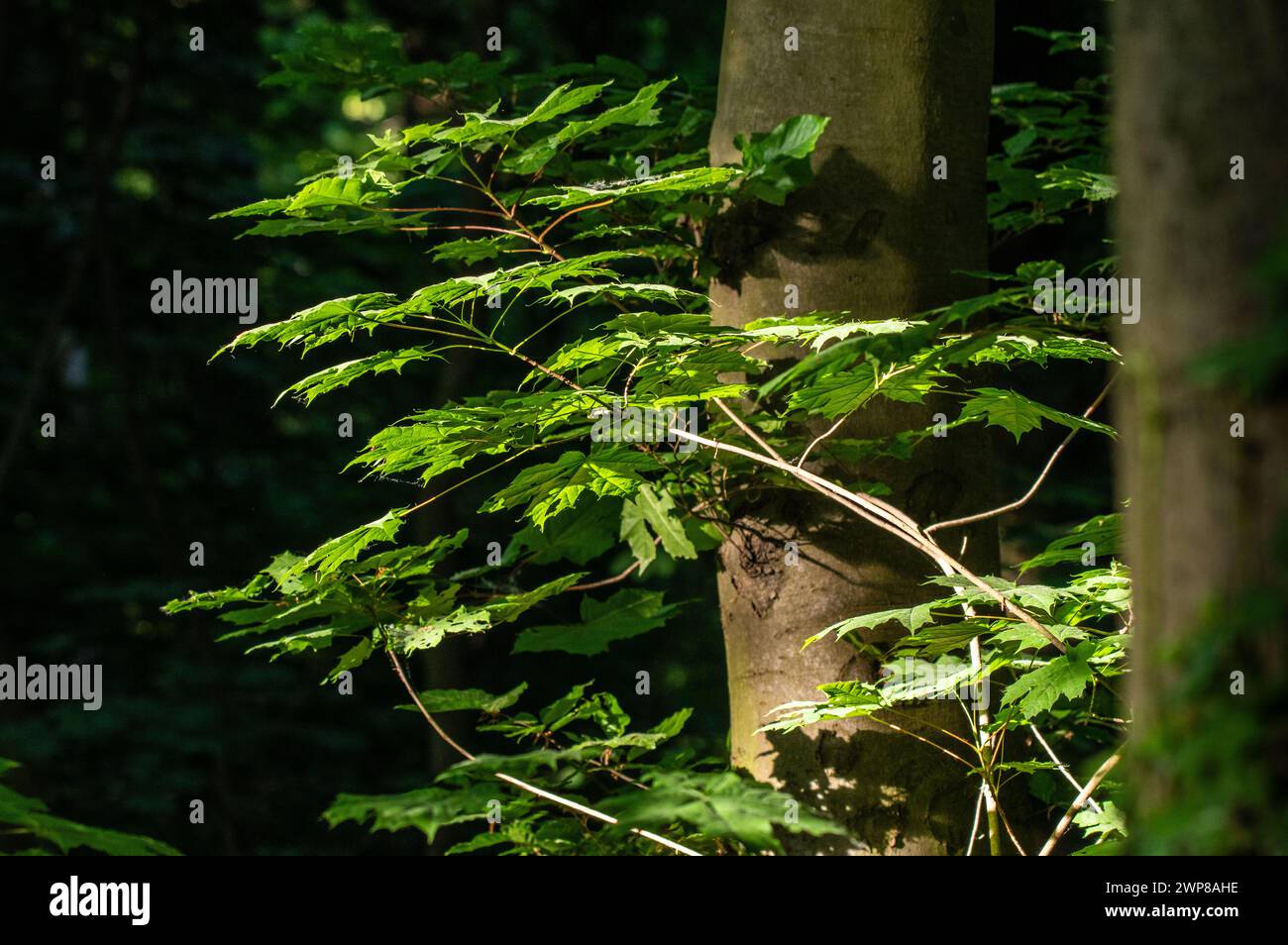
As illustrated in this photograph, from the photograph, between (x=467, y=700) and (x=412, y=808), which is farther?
(x=467, y=700)

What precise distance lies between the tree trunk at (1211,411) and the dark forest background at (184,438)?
737 centimetres

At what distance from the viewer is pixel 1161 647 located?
945mm

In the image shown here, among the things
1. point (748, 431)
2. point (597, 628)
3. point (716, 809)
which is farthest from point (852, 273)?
point (716, 809)

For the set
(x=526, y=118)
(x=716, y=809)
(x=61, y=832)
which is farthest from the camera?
(x=526, y=118)

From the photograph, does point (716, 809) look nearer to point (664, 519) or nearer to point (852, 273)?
point (664, 519)

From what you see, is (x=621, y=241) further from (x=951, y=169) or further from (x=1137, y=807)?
(x=1137, y=807)

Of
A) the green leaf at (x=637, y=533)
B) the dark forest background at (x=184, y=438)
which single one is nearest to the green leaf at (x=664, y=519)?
Result: the green leaf at (x=637, y=533)

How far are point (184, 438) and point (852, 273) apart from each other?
861 cm

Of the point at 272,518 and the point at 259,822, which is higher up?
the point at 272,518

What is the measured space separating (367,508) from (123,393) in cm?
209

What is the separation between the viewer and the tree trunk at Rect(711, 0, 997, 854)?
229 centimetres

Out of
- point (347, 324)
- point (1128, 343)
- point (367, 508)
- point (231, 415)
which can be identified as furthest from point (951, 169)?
point (231, 415)

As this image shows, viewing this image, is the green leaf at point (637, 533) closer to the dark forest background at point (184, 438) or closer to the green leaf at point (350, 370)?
the green leaf at point (350, 370)

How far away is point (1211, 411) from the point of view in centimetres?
90
